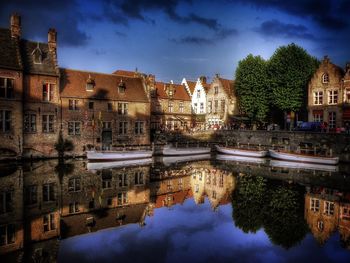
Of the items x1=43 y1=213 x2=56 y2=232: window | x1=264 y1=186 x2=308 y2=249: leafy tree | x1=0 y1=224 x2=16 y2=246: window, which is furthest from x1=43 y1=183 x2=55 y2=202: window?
x1=264 y1=186 x2=308 y2=249: leafy tree

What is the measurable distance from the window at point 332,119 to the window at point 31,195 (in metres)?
39.5

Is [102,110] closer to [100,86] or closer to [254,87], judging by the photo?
[100,86]

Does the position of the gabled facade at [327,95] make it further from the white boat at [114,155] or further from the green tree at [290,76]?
the white boat at [114,155]

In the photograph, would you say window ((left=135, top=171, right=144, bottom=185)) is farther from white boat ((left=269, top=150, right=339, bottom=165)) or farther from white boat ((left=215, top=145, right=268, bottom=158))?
white boat ((left=269, top=150, right=339, bottom=165))

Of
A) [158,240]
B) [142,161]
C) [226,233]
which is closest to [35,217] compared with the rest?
[158,240]

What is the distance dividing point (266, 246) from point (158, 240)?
4566mm

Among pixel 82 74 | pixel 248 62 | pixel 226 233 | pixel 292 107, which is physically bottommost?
pixel 226 233

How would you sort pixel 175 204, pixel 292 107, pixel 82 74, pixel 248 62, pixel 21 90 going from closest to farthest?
pixel 175 204
pixel 21 90
pixel 82 74
pixel 292 107
pixel 248 62

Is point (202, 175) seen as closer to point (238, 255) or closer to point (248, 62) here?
point (238, 255)

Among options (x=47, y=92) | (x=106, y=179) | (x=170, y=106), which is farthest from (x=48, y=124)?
(x=170, y=106)

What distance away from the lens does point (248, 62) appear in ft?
171

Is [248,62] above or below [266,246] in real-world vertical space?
above

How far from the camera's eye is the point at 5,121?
33406 mm

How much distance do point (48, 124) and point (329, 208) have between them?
99.7 ft
